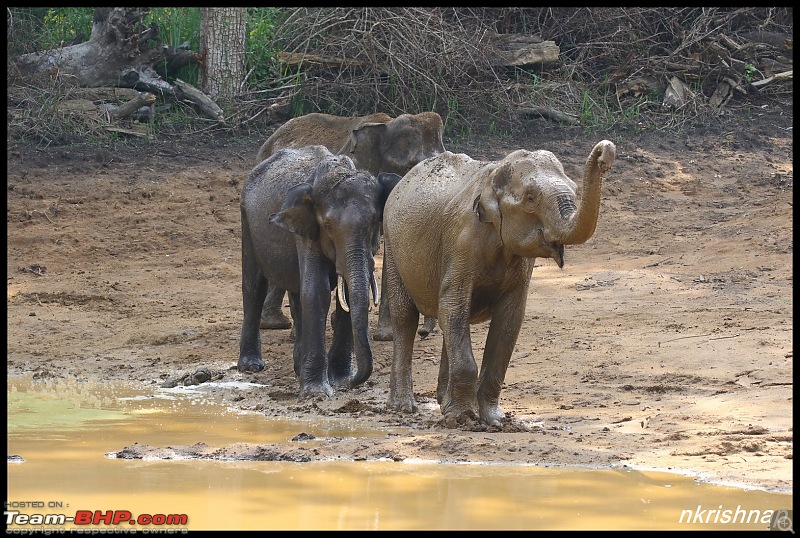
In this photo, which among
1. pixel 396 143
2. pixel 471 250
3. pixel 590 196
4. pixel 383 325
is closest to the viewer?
pixel 590 196

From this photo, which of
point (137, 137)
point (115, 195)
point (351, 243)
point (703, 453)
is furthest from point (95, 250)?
point (703, 453)

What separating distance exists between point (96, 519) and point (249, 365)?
4.57 metres

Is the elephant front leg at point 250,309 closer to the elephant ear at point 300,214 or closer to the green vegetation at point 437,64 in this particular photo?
the elephant ear at point 300,214

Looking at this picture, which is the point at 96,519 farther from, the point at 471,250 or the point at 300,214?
the point at 300,214

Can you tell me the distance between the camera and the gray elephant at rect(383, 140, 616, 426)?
7234mm

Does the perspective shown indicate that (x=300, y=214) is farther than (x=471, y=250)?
Yes

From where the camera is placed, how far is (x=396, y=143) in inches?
464

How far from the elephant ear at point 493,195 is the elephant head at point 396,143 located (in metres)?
4.07

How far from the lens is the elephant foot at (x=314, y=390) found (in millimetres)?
9133

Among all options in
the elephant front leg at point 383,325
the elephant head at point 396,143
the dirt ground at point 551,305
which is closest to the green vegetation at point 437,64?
the dirt ground at point 551,305

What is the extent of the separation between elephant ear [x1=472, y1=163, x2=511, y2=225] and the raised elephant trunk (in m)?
0.62

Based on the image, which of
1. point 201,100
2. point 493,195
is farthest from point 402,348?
point 201,100

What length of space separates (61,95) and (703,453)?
11.3 metres

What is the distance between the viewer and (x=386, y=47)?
53.7 feet
